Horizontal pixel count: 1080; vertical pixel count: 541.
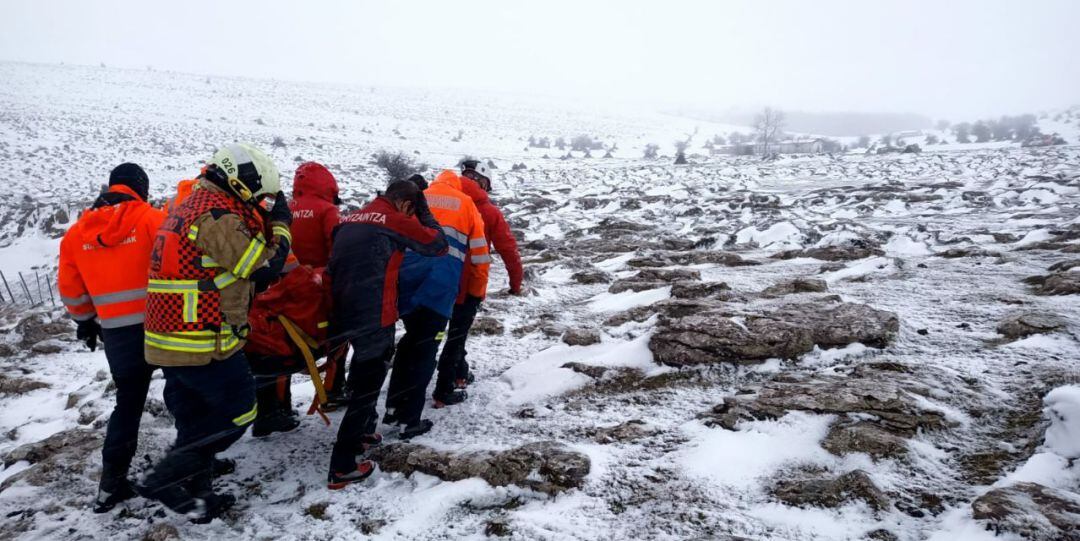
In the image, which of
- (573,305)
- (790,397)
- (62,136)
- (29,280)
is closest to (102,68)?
(62,136)

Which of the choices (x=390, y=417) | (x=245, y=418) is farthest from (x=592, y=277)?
(x=245, y=418)

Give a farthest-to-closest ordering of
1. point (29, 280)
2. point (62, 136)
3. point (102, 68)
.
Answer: point (102, 68) → point (62, 136) → point (29, 280)

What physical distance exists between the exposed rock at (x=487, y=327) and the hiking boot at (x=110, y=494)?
349 cm

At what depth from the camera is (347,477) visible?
3.28 m

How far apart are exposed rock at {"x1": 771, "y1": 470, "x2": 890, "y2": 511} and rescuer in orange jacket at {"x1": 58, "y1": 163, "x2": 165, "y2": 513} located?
361cm

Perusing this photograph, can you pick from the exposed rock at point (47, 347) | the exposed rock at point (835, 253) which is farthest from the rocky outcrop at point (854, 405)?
the exposed rock at point (47, 347)

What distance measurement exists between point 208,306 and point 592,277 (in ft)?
20.0

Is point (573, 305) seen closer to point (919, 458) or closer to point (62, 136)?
point (919, 458)

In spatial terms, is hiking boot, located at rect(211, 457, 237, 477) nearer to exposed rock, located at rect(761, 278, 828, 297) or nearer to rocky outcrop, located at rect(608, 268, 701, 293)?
rocky outcrop, located at rect(608, 268, 701, 293)

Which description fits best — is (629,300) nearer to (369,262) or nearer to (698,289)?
(698,289)

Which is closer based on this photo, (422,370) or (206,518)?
(206,518)

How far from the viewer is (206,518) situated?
2977 mm

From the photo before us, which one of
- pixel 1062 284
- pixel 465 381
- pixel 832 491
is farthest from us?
pixel 1062 284

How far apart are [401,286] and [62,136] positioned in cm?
3025
